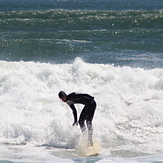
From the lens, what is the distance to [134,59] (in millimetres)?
15039

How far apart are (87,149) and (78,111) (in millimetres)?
2400

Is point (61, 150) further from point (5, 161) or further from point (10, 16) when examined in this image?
point (10, 16)

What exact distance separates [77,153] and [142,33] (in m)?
14.9

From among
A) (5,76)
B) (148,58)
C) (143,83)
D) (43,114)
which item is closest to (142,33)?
(148,58)

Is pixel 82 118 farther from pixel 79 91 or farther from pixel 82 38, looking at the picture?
pixel 82 38

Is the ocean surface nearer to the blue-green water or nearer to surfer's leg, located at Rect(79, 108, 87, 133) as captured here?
the blue-green water

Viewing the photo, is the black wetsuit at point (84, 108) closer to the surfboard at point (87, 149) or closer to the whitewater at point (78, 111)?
the surfboard at point (87, 149)

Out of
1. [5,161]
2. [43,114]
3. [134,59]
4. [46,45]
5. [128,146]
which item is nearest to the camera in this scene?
[5,161]

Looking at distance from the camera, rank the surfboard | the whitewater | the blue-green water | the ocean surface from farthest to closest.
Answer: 1. the blue-green water
2. the ocean surface
3. the whitewater
4. the surfboard

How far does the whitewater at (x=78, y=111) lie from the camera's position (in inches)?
280

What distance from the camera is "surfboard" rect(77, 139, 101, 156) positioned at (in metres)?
6.88

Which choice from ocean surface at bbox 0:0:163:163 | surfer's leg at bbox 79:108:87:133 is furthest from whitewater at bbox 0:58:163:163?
surfer's leg at bbox 79:108:87:133

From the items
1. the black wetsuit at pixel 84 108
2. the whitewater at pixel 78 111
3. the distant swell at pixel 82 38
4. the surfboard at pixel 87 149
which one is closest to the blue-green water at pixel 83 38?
the distant swell at pixel 82 38

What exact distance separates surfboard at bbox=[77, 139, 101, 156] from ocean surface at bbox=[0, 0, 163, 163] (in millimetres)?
122
